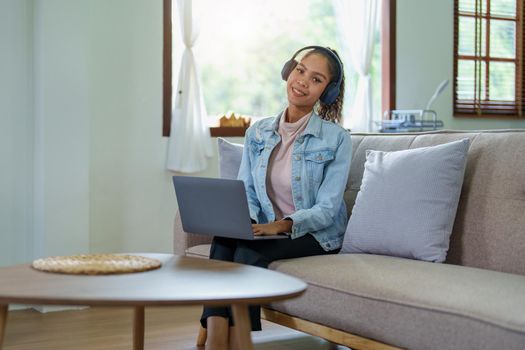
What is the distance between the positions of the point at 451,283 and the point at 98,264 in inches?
37.0

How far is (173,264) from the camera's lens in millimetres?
2160

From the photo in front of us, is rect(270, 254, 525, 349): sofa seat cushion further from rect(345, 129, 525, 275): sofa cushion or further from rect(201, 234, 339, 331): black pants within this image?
rect(345, 129, 525, 275): sofa cushion

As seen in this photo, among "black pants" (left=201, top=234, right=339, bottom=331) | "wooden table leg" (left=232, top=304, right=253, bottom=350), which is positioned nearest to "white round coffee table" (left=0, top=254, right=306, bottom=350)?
"wooden table leg" (left=232, top=304, right=253, bottom=350)

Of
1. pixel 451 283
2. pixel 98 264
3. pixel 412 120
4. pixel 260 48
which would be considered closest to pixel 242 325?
pixel 98 264

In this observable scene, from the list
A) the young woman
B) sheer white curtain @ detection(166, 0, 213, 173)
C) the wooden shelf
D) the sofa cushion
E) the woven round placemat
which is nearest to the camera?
the woven round placemat

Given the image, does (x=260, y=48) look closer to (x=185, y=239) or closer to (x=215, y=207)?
(x=185, y=239)

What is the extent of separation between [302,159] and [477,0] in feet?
10.8

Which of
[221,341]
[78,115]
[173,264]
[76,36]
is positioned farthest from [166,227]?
[173,264]

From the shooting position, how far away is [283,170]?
299cm

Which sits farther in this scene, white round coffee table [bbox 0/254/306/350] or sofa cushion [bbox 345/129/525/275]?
sofa cushion [bbox 345/129/525/275]

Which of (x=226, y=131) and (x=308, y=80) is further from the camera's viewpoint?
(x=226, y=131)

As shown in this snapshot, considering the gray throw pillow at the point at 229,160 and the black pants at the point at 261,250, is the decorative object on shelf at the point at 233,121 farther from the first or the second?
the black pants at the point at 261,250

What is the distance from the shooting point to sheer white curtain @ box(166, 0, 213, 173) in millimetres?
4520

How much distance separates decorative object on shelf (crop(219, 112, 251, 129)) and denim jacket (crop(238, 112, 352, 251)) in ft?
5.78
